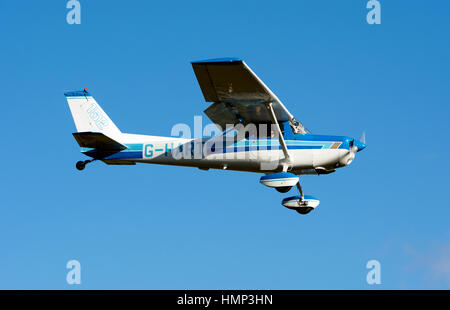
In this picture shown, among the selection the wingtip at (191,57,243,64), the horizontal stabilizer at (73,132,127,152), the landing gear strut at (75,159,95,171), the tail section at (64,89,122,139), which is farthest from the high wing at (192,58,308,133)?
the landing gear strut at (75,159,95,171)

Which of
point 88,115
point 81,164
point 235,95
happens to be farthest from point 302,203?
point 88,115

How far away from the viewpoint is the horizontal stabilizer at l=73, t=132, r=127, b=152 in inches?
685

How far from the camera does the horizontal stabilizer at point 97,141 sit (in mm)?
17406

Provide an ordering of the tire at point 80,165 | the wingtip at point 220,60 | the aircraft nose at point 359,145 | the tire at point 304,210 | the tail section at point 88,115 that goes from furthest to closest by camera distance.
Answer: the tail section at point 88,115 → the tire at point 304,210 → the tire at point 80,165 → the aircraft nose at point 359,145 → the wingtip at point 220,60

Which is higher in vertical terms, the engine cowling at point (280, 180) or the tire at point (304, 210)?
the engine cowling at point (280, 180)

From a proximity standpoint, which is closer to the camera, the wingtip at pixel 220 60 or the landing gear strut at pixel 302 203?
the wingtip at pixel 220 60

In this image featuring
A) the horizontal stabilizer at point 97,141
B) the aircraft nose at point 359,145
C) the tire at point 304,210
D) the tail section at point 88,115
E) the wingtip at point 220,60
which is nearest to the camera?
the wingtip at point 220,60

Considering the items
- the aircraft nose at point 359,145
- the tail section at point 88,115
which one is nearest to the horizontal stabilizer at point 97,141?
the tail section at point 88,115

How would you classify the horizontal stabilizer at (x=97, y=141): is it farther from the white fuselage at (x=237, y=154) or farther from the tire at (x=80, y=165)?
the tire at (x=80, y=165)

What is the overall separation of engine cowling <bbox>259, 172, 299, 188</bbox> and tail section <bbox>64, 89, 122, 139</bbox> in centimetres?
451

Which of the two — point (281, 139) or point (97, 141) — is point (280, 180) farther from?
point (97, 141)

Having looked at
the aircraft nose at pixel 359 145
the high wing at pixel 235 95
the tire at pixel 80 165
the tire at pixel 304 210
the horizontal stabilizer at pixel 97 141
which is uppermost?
the high wing at pixel 235 95

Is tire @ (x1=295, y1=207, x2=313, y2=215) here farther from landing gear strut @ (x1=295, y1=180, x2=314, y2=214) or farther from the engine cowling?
the engine cowling
